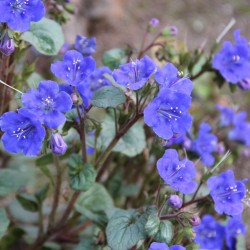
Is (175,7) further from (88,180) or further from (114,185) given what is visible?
(88,180)

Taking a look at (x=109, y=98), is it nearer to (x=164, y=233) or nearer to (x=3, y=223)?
(x=164, y=233)

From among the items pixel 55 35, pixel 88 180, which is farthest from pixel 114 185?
pixel 55 35

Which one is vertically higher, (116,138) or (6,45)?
(6,45)

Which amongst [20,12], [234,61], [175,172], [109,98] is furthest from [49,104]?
[234,61]

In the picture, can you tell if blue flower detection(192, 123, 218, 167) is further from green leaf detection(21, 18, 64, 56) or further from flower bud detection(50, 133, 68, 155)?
flower bud detection(50, 133, 68, 155)

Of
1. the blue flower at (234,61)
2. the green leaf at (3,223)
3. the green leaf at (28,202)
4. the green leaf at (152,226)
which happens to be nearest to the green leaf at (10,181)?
the green leaf at (28,202)
